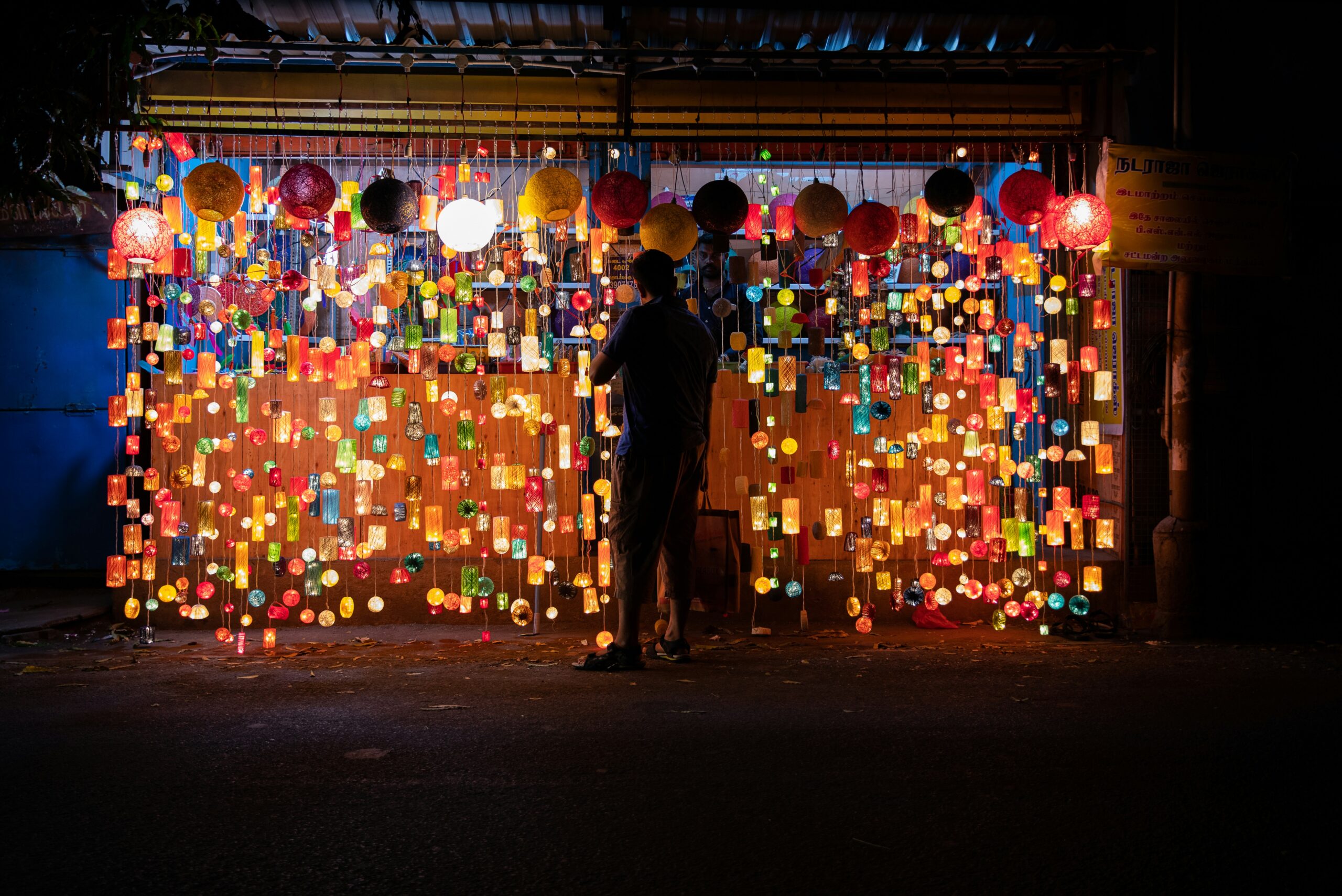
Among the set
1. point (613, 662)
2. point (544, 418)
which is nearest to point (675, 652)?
point (613, 662)

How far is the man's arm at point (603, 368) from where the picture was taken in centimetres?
412

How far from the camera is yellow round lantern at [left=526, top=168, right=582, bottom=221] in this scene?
441 cm

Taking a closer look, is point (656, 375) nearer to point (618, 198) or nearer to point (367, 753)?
point (618, 198)

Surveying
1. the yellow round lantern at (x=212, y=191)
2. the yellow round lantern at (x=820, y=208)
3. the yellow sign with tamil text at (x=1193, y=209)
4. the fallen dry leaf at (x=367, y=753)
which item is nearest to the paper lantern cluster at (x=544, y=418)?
the yellow round lantern at (x=820, y=208)

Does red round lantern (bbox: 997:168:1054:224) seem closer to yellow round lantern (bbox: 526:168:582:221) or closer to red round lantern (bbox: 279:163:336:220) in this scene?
yellow round lantern (bbox: 526:168:582:221)

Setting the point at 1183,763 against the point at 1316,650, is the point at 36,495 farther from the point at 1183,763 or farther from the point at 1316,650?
the point at 1316,650

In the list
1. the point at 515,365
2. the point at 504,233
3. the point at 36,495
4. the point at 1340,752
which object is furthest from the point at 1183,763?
the point at 36,495

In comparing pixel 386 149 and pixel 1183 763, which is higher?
pixel 386 149

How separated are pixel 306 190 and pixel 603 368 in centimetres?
163

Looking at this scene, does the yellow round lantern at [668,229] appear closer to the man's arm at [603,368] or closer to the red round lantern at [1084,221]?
the man's arm at [603,368]

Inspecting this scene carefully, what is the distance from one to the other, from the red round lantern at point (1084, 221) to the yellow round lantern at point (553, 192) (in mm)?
2345

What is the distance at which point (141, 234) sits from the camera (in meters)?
4.32

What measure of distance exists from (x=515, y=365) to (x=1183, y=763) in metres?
4.00

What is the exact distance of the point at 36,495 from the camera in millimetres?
6531
